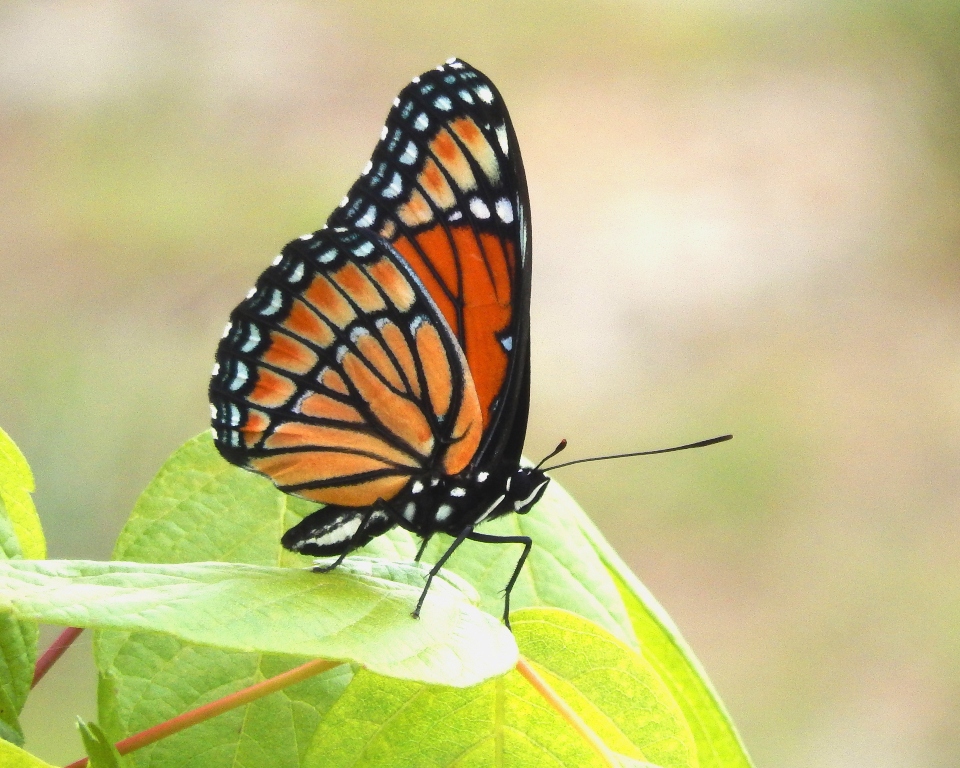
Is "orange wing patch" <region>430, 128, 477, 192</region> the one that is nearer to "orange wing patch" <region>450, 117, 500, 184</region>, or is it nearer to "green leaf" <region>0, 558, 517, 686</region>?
"orange wing patch" <region>450, 117, 500, 184</region>

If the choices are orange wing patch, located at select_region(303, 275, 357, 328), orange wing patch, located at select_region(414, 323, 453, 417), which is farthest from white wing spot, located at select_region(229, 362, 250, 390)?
orange wing patch, located at select_region(414, 323, 453, 417)

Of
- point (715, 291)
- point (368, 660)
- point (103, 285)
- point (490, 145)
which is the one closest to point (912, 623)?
point (715, 291)

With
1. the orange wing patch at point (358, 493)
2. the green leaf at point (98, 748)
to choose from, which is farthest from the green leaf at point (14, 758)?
the orange wing patch at point (358, 493)

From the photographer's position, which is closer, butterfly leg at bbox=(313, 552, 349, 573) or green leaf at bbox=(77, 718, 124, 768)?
green leaf at bbox=(77, 718, 124, 768)

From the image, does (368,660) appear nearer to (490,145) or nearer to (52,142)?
(490,145)

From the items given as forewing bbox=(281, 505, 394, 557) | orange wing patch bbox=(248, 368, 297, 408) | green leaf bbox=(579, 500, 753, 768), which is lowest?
green leaf bbox=(579, 500, 753, 768)

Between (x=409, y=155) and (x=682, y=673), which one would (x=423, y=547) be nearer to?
(x=682, y=673)

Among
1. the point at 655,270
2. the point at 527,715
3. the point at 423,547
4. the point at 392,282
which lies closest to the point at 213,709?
the point at 527,715
